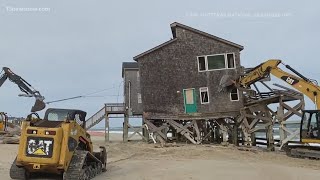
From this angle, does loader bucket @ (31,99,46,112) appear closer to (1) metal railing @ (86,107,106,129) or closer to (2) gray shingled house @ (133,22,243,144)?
(1) metal railing @ (86,107,106,129)

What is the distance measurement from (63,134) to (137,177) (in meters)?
3.33

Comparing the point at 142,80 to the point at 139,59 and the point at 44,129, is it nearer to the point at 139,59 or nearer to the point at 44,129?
the point at 139,59

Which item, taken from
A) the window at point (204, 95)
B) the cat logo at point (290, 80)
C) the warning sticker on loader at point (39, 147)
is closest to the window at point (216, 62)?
the window at point (204, 95)

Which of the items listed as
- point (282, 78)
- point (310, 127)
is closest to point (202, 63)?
point (282, 78)

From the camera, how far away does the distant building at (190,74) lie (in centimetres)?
3216

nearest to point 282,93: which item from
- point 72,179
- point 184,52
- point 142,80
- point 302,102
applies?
point 302,102

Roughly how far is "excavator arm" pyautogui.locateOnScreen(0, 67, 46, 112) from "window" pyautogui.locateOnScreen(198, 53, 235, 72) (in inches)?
561

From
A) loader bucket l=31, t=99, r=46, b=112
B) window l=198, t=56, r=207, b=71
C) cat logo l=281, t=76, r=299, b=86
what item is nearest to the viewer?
cat logo l=281, t=76, r=299, b=86

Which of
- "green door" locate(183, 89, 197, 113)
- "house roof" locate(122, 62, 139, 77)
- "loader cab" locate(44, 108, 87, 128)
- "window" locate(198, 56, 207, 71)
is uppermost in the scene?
"house roof" locate(122, 62, 139, 77)

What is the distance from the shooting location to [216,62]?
32.5m

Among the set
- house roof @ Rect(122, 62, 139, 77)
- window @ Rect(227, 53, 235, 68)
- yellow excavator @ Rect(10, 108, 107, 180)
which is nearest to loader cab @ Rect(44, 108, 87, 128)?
yellow excavator @ Rect(10, 108, 107, 180)

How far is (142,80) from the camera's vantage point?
33.4 metres

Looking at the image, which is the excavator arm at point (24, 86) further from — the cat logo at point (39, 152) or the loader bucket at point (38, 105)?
the cat logo at point (39, 152)

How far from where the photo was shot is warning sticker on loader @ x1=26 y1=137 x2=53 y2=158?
11359mm
